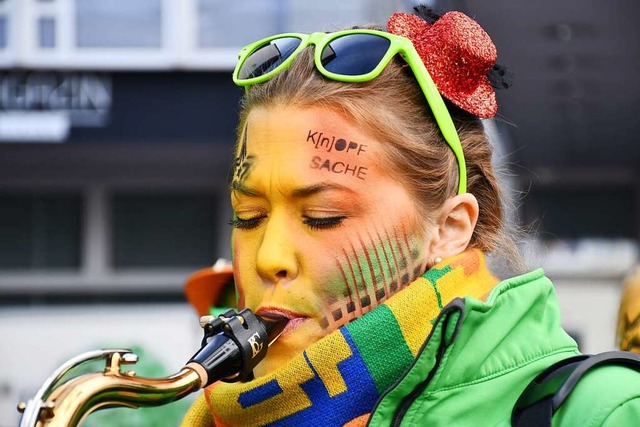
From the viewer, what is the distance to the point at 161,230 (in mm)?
10516

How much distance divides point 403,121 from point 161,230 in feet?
27.8

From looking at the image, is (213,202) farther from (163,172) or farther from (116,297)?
(116,297)

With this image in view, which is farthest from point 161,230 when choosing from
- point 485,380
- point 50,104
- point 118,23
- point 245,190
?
point 485,380

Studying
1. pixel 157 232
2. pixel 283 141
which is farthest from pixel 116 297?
pixel 283 141

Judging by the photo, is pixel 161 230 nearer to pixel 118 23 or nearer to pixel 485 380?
pixel 118 23

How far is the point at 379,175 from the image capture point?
2.16 metres

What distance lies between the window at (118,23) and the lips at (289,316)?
26.9ft

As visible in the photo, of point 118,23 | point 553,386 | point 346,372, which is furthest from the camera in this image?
point 118,23

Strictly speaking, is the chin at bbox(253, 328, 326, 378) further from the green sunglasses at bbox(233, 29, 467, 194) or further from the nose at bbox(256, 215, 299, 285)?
the green sunglasses at bbox(233, 29, 467, 194)

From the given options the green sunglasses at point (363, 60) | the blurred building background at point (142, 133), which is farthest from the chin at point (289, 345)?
the blurred building background at point (142, 133)

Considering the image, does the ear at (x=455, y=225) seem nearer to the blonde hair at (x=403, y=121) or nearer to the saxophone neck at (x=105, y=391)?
the blonde hair at (x=403, y=121)

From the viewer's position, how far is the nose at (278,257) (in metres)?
2.10

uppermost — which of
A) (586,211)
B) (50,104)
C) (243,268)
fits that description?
(50,104)

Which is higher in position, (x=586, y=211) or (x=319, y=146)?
(x=319, y=146)
